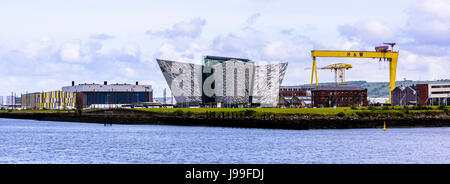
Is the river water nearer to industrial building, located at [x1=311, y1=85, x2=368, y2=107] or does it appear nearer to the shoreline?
the shoreline

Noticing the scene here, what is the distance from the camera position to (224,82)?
170 m

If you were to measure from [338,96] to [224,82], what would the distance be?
110 feet

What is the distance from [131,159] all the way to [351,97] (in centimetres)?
13518

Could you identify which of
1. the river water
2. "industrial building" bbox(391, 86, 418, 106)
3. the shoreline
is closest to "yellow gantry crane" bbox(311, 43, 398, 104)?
"industrial building" bbox(391, 86, 418, 106)

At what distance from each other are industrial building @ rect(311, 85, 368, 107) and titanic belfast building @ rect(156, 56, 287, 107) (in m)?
13.9

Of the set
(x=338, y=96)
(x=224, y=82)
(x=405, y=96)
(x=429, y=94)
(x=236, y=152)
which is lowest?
(x=236, y=152)

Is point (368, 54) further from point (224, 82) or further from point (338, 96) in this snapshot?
point (224, 82)

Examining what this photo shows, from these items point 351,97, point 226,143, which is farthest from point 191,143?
point 351,97

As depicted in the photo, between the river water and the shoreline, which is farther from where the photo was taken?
the shoreline

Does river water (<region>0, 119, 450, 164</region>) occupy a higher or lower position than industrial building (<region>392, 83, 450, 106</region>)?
lower

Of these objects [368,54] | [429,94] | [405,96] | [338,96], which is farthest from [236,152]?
[405,96]

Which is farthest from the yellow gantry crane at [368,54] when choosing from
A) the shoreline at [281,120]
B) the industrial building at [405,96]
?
the shoreline at [281,120]

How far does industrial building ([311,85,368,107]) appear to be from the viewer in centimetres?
16875

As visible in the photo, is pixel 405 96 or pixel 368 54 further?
pixel 405 96
